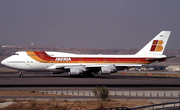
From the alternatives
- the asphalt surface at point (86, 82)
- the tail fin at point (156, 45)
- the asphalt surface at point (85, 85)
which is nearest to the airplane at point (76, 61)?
the tail fin at point (156, 45)

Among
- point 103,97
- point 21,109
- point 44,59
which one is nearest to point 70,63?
point 44,59

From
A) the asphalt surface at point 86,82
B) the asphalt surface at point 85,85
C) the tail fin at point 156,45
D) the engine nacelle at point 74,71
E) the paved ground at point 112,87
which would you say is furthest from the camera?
the tail fin at point 156,45

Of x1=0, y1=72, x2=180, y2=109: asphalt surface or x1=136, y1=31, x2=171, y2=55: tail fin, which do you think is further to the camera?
x1=136, y1=31, x2=171, y2=55: tail fin

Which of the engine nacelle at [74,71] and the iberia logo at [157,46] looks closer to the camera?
the engine nacelle at [74,71]

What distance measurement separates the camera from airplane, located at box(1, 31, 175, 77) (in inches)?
2442

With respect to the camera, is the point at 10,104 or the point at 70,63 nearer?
the point at 10,104

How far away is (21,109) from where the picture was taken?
2370 centimetres

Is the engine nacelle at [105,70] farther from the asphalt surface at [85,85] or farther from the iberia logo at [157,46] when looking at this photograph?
the iberia logo at [157,46]

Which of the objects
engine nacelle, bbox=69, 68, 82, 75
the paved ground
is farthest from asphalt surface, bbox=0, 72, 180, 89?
engine nacelle, bbox=69, 68, 82, 75

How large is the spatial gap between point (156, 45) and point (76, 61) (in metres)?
20.9

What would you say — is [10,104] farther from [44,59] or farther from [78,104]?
[44,59]

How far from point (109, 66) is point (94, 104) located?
38.6 metres

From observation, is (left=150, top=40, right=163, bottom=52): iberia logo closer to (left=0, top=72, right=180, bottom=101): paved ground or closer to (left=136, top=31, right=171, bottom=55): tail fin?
(left=136, top=31, right=171, bottom=55): tail fin

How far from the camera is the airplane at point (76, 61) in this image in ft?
204
